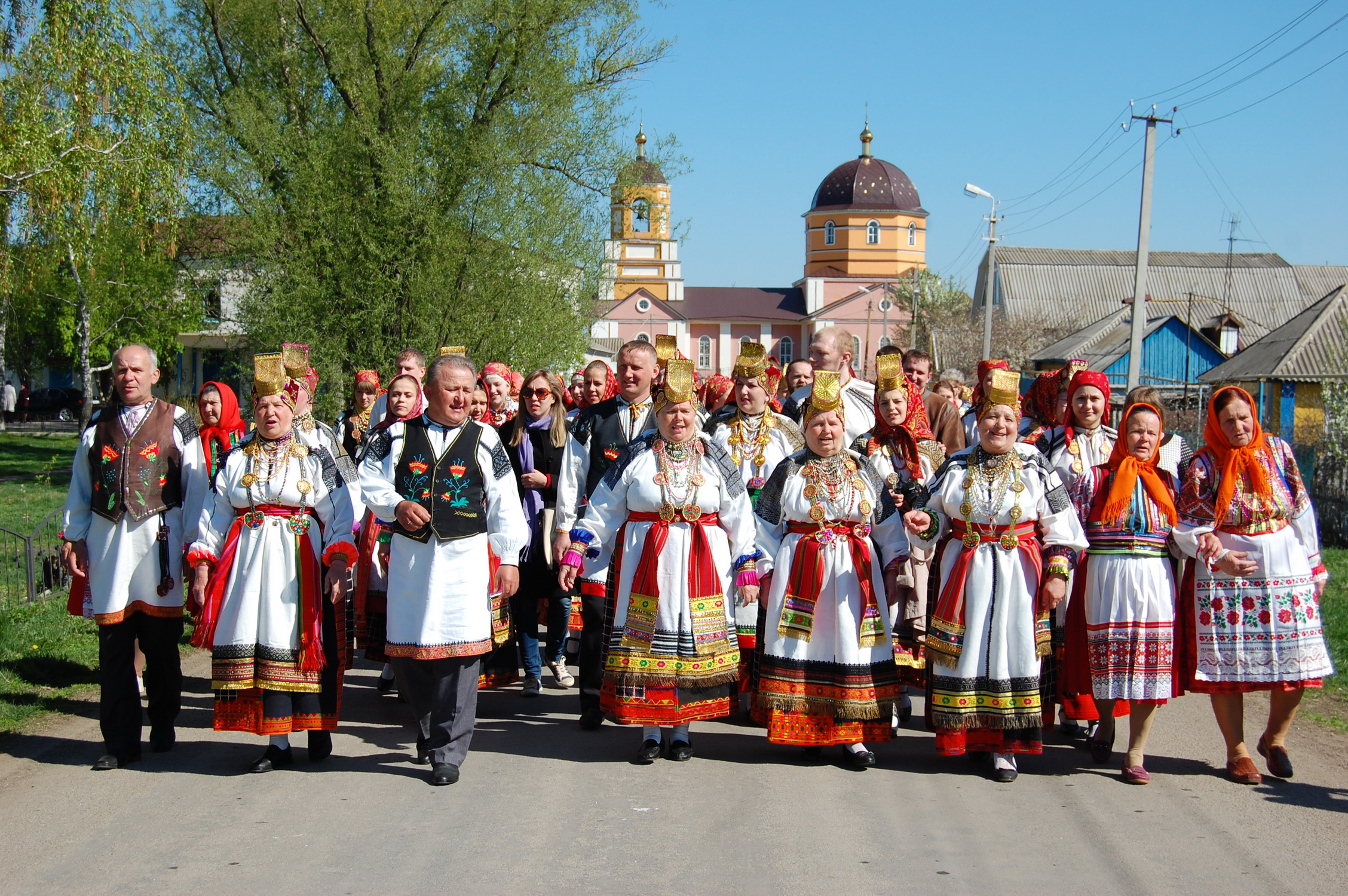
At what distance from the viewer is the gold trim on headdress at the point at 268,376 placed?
552cm

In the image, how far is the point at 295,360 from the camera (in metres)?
6.07

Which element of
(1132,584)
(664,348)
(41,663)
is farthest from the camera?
(41,663)

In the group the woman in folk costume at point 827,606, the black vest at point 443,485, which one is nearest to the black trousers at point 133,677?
the black vest at point 443,485

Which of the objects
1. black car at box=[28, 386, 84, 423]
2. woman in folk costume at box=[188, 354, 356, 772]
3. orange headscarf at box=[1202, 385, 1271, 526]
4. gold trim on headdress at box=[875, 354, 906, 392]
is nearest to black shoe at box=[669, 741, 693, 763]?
woman in folk costume at box=[188, 354, 356, 772]

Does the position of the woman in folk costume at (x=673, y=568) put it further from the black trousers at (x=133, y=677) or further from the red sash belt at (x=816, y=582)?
the black trousers at (x=133, y=677)

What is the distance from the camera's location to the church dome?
82375mm

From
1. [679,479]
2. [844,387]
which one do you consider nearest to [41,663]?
[679,479]

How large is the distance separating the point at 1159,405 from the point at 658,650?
283cm

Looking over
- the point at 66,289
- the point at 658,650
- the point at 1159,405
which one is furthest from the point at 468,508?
the point at 66,289

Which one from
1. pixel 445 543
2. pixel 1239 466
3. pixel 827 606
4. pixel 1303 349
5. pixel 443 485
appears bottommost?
pixel 827 606

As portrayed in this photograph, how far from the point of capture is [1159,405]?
5.96m

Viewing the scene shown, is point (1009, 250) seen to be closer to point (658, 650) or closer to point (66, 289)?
point (66, 289)

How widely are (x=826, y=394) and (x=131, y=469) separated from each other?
135 inches

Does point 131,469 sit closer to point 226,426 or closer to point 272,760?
point 226,426
